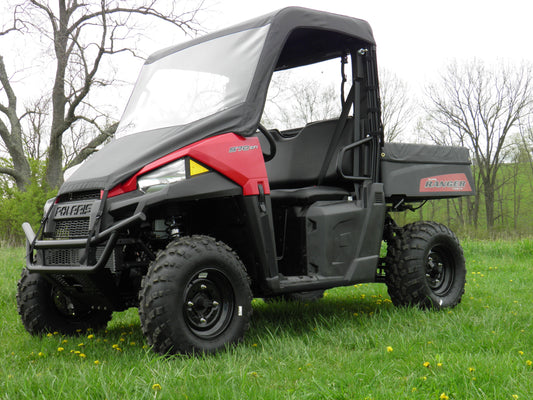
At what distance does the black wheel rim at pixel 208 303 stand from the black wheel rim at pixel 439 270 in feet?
7.93

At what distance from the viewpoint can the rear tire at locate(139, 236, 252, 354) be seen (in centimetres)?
328

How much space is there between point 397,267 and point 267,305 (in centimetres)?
142

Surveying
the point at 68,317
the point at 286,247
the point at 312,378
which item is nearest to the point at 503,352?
the point at 312,378

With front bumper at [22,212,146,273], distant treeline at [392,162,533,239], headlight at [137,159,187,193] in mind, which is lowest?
distant treeline at [392,162,533,239]

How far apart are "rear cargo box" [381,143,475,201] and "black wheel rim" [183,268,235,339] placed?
1.96m

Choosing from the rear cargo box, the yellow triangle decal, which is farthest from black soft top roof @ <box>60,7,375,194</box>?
the rear cargo box

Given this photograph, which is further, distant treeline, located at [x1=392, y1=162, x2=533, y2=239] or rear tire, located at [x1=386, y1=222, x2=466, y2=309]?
distant treeline, located at [x1=392, y1=162, x2=533, y2=239]

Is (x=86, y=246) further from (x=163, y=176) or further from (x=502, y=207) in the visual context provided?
(x=502, y=207)

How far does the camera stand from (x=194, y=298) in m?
3.51

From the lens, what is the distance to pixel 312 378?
2.88 meters

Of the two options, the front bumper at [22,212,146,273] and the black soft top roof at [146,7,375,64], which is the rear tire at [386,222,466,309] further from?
the front bumper at [22,212,146,273]

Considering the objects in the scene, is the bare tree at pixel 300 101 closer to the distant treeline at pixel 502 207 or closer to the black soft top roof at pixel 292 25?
the black soft top roof at pixel 292 25

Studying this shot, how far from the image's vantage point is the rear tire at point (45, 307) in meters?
4.15

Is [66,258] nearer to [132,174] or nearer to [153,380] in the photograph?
[132,174]
